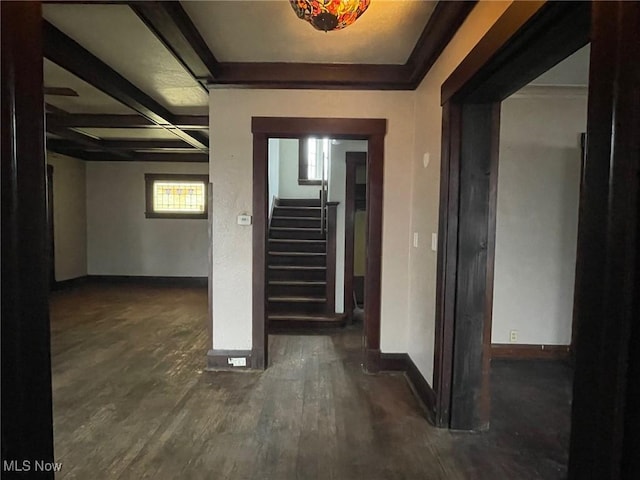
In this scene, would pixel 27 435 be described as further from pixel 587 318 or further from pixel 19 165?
pixel 587 318

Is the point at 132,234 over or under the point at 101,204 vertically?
A: under

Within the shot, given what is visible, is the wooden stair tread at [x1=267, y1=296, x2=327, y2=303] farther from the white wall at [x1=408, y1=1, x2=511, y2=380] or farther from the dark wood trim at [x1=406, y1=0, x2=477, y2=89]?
the dark wood trim at [x1=406, y1=0, x2=477, y2=89]

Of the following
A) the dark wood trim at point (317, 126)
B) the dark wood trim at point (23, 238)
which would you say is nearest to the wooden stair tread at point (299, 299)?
the dark wood trim at point (317, 126)

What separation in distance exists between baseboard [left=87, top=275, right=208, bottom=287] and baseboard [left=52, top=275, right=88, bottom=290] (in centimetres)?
15

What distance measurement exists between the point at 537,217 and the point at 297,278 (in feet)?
9.67

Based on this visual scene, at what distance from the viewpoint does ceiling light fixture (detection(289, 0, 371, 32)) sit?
5.96 feet

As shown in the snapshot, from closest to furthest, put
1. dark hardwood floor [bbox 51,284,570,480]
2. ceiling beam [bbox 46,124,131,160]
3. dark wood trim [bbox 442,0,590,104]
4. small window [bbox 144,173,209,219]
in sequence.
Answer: dark wood trim [bbox 442,0,590,104]
dark hardwood floor [bbox 51,284,570,480]
ceiling beam [bbox 46,124,131,160]
small window [bbox 144,173,209,219]

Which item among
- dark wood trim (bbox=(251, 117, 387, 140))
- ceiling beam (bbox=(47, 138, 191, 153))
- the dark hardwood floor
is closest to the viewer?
the dark hardwood floor

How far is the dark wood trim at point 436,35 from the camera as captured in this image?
2.18 meters

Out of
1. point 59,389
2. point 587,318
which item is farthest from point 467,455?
point 59,389

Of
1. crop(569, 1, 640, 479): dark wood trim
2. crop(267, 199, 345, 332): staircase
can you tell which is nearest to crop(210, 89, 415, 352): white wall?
crop(267, 199, 345, 332): staircase

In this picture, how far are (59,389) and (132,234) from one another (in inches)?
205

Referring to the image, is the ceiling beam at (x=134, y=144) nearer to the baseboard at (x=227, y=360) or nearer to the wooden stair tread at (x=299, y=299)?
the wooden stair tread at (x=299, y=299)

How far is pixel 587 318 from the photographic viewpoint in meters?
0.90
